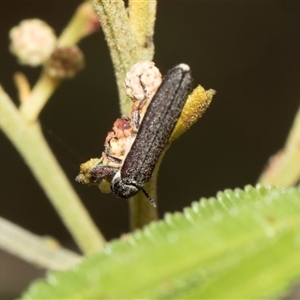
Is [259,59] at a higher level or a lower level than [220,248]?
higher

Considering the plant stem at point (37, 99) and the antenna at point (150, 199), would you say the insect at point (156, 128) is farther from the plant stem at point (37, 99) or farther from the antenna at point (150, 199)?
the plant stem at point (37, 99)

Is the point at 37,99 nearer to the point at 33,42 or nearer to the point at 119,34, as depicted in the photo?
the point at 33,42

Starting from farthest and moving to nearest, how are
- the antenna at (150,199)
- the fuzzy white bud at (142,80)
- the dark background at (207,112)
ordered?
the dark background at (207,112)
the antenna at (150,199)
the fuzzy white bud at (142,80)

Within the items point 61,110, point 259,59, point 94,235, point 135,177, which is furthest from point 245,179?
point 135,177

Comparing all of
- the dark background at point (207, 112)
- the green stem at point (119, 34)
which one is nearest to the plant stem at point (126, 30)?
the green stem at point (119, 34)

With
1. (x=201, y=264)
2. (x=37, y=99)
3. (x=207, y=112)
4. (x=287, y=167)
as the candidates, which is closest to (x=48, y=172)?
(x=37, y=99)

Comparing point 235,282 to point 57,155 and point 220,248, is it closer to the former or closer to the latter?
point 220,248
